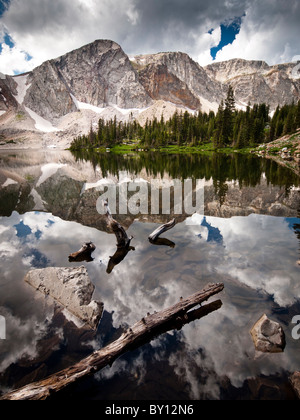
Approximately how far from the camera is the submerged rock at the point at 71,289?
6664 mm

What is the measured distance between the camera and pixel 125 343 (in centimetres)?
534

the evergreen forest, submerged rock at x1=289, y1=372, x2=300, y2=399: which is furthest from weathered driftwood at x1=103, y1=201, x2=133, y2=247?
the evergreen forest

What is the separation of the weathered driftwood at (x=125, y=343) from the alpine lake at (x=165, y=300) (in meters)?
0.24

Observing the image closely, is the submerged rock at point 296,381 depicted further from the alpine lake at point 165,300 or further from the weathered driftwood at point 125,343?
the weathered driftwood at point 125,343

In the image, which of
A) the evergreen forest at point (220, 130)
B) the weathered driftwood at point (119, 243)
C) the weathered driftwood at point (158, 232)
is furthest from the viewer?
the evergreen forest at point (220, 130)

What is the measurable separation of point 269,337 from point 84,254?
8419 mm

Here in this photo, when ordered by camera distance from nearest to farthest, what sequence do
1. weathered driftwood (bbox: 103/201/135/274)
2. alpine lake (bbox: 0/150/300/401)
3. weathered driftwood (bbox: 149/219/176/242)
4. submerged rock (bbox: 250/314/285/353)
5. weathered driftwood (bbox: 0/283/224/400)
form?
weathered driftwood (bbox: 0/283/224/400) → alpine lake (bbox: 0/150/300/401) → submerged rock (bbox: 250/314/285/353) → weathered driftwood (bbox: 103/201/135/274) → weathered driftwood (bbox: 149/219/176/242)

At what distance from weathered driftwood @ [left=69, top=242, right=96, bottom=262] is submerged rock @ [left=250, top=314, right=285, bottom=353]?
764 centimetres

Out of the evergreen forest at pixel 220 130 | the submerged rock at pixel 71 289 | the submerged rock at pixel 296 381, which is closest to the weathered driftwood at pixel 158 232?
the submerged rock at pixel 71 289

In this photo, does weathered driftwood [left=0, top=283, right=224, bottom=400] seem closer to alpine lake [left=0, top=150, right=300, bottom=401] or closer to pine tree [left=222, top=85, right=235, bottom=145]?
alpine lake [left=0, top=150, right=300, bottom=401]

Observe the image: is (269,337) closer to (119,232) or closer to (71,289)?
(71,289)

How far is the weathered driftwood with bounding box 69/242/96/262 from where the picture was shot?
10.1 meters

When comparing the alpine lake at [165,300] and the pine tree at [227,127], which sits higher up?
the pine tree at [227,127]

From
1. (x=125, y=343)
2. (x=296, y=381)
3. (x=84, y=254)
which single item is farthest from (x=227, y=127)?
(x=125, y=343)
